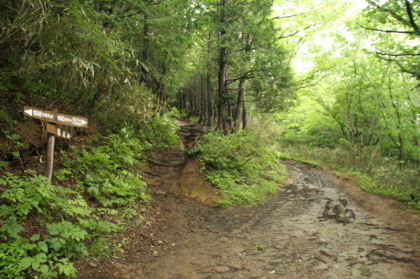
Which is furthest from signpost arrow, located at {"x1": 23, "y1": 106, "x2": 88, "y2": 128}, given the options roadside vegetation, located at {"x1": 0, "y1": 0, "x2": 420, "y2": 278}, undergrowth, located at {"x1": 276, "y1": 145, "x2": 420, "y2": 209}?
undergrowth, located at {"x1": 276, "y1": 145, "x2": 420, "y2": 209}

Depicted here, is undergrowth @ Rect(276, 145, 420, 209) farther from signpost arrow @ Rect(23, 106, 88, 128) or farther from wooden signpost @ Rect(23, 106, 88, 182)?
wooden signpost @ Rect(23, 106, 88, 182)

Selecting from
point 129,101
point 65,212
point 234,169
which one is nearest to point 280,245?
point 65,212

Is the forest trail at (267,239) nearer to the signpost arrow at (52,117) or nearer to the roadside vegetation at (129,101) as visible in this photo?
the roadside vegetation at (129,101)

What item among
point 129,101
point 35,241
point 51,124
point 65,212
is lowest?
point 35,241

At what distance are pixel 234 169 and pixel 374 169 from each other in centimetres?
822

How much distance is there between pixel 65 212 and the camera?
444 centimetres

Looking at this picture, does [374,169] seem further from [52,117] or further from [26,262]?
[26,262]

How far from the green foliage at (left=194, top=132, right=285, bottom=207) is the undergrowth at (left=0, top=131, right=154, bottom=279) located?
2.87 meters

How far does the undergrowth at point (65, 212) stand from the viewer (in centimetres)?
320

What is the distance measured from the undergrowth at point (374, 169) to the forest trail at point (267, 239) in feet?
2.53

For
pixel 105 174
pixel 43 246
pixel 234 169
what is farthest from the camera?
pixel 234 169

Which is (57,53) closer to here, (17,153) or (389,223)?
(17,153)

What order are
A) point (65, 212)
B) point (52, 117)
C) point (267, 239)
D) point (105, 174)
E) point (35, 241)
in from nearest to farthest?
point (35, 241) < point (52, 117) < point (65, 212) < point (267, 239) < point (105, 174)

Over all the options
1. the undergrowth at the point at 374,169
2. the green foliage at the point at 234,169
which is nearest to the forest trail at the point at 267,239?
the green foliage at the point at 234,169
